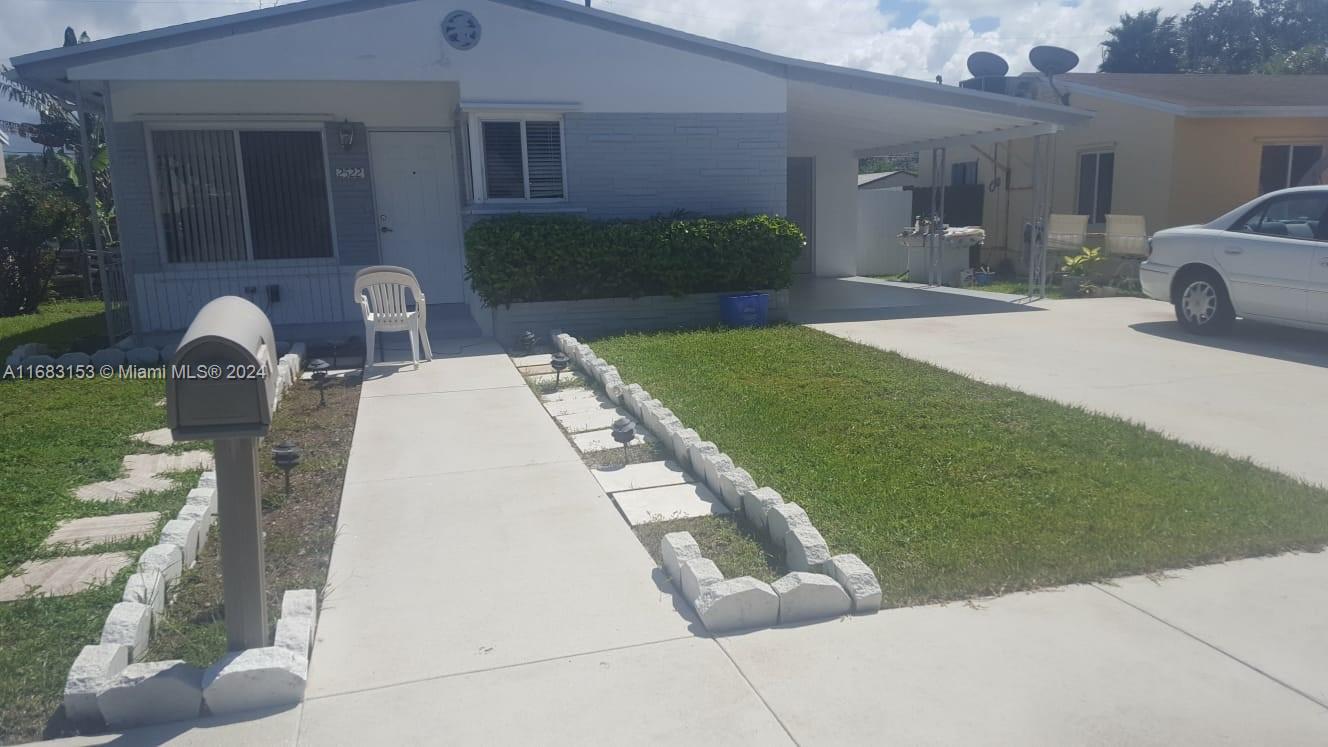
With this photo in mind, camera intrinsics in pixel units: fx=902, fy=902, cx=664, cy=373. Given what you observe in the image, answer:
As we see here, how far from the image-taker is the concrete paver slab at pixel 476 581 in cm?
340

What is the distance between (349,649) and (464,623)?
0.44 metres

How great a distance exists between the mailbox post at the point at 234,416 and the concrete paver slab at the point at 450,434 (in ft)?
7.57

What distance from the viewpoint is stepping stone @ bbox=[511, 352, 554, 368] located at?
9055mm

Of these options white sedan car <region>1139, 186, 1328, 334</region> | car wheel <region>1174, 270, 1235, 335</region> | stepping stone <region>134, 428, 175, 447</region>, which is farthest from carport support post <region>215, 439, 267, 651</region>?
car wheel <region>1174, 270, 1235, 335</region>

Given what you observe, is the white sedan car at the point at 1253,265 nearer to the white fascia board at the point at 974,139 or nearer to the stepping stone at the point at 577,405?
the white fascia board at the point at 974,139

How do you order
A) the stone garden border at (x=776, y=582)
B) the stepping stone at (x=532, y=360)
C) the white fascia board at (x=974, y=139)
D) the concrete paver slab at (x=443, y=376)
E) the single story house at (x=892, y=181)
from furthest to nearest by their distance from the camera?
the single story house at (x=892, y=181) < the white fascia board at (x=974, y=139) < the stepping stone at (x=532, y=360) < the concrete paver slab at (x=443, y=376) < the stone garden border at (x=776, y=582)

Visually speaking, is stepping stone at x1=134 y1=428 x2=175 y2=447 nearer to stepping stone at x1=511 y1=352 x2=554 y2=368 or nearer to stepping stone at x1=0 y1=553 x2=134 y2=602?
stepping stone at x1=0 y1=553 x2=134 y2=602

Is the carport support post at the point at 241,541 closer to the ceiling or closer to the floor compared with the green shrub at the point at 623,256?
closer to the floor

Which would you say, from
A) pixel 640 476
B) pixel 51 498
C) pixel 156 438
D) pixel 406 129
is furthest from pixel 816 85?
pixel 51 498

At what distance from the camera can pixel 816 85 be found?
11.2 m

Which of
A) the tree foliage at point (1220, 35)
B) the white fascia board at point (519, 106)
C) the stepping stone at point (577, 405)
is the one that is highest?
the tree foliage at point (1220, 35)

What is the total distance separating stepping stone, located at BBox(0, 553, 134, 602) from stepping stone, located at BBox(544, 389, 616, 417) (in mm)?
3281

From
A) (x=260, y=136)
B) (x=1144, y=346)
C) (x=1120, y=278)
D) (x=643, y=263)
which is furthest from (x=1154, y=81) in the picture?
(x=260, y=136)

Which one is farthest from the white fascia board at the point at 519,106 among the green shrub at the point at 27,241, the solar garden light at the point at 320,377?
the green shrub at the point at 27,241
